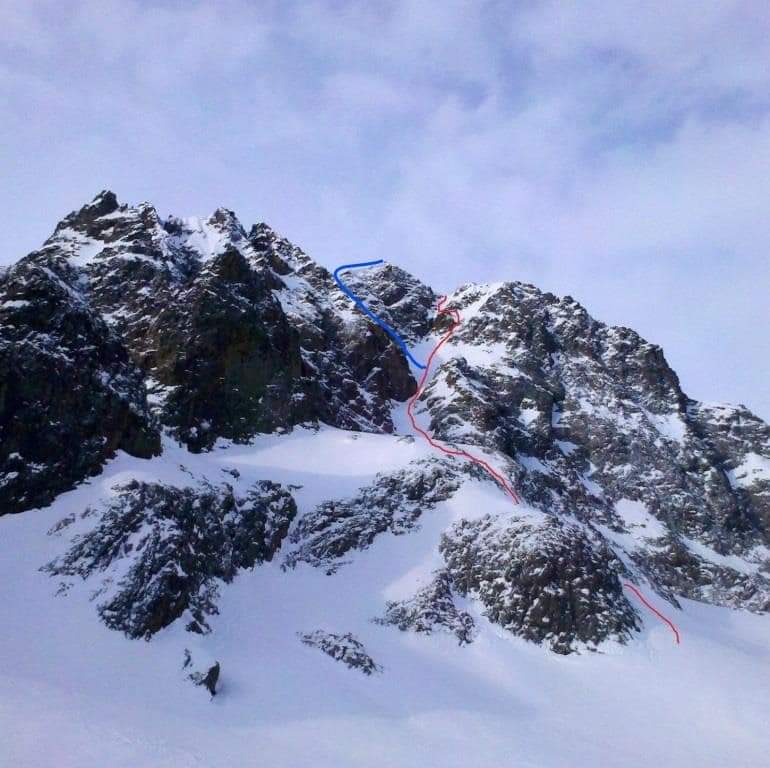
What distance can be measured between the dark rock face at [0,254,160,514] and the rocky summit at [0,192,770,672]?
4.1 inches

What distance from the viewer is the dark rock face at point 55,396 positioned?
29.4 meters

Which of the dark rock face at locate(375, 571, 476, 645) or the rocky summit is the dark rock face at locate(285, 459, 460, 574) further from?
the dark rock face at locate(375, 571, 476, 645)

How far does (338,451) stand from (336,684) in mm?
22445

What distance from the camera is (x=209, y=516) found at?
33.8m

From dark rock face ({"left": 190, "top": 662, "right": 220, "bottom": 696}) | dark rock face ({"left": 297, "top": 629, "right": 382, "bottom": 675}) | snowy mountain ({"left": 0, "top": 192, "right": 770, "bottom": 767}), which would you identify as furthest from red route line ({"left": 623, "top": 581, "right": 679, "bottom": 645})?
dark rock face ({"left": 190, "top": 662, "right": 220, "bottom": 696})

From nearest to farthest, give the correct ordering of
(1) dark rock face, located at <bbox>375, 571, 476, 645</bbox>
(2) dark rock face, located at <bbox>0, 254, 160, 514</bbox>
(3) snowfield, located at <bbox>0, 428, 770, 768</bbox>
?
(3) snowfield, located at <bbox>0, 428, 770, 768</bbox>
(2) dark rock face, located at <bbox>0, 254, 160, 514</bbox>
(1) dark rock face, located at <bbox>375, 571, 476, 645</bbox>

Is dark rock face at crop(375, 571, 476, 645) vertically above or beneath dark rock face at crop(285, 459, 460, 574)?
beneath

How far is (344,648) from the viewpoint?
96.6 feet

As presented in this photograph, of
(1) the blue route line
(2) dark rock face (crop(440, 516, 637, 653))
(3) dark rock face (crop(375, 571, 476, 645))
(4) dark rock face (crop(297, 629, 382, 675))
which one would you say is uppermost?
(1) the blue route line

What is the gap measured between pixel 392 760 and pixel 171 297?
41.9 metres

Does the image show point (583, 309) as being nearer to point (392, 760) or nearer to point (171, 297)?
point (171, 297)

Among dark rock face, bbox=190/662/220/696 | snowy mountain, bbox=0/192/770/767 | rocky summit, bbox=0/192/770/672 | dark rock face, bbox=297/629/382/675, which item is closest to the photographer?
snowy mountain, bbox=0/192/770/767

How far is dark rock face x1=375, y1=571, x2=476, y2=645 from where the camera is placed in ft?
108

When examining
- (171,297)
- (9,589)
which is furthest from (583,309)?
(9,589)
